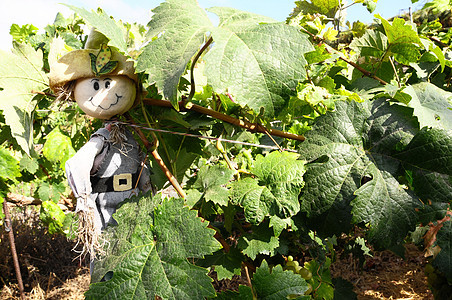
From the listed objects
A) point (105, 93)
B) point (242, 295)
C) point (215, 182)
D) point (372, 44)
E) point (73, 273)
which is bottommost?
point (73, 273)

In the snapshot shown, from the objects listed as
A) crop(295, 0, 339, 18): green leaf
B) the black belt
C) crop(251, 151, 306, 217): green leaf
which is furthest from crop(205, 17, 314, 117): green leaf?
crop(295, 0, 339, 18): green leaf

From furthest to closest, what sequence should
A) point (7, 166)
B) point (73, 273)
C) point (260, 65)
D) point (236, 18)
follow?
1. point (73, 273)
2. point (7, 166)
3. point (236, 18)
4. point (260, 65)

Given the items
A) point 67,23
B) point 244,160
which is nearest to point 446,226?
point 244,160

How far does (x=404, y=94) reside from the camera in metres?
0.99

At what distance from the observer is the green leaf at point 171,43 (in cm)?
69

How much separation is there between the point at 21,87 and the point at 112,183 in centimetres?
39

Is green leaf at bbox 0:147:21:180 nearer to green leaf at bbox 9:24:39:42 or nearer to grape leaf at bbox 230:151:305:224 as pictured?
green leaf at bbox 9:24:39:42

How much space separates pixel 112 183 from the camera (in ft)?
3.55

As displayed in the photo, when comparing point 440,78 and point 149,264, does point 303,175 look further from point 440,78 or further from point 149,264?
point 440,78

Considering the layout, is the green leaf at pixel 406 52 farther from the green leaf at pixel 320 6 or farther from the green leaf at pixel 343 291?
the green leaf at pixel 343 291

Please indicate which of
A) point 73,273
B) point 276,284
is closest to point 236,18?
point 276,284

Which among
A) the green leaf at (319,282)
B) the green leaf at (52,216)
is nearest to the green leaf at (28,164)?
the green leaf at (52,216)

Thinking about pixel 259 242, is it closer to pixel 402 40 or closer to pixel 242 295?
pixel 242 295

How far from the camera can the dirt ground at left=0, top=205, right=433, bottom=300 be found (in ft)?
8.26
